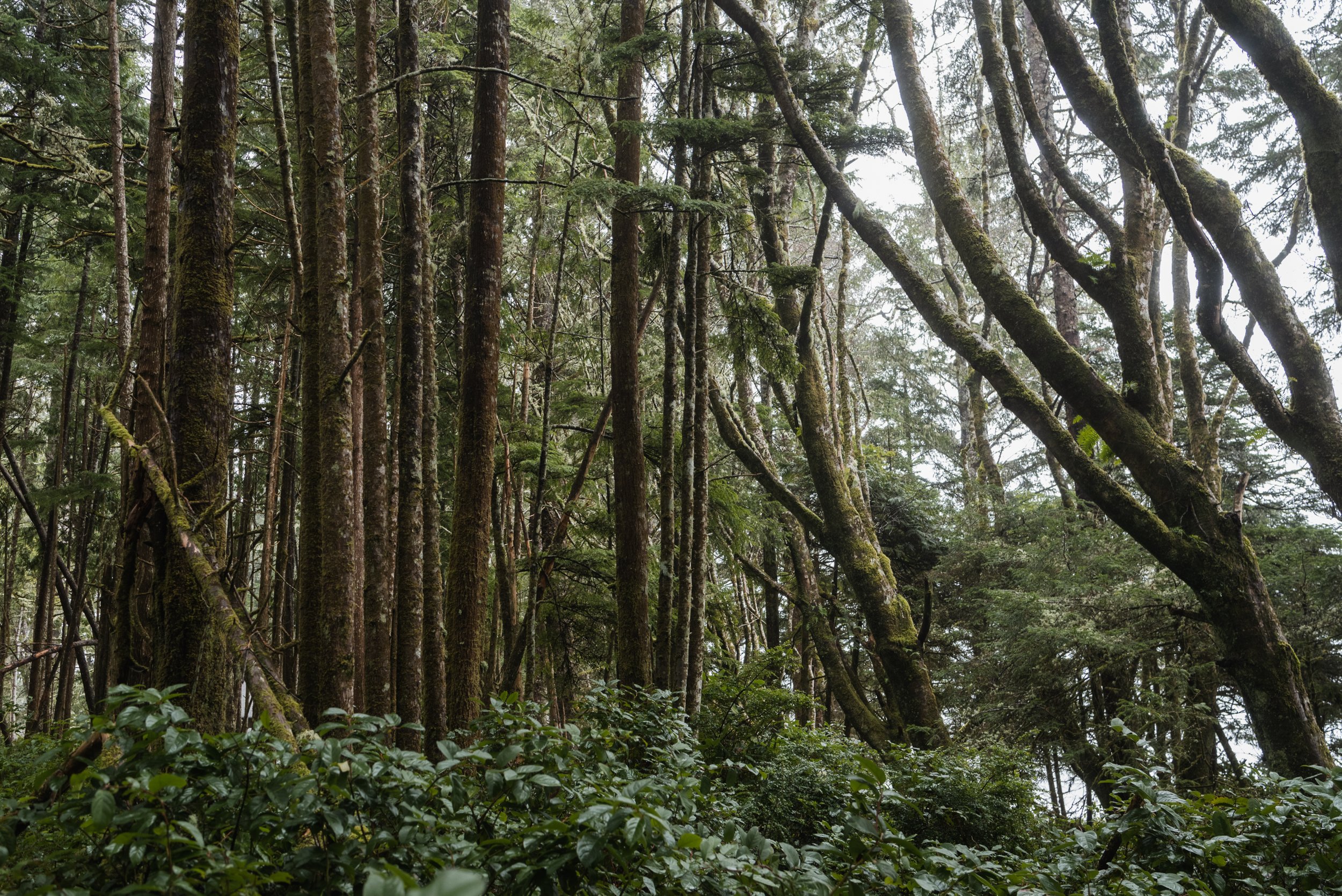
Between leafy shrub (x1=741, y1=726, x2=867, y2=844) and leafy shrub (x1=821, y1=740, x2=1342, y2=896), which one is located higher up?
leafy shrub (x1=821, y1=740, x2=1342, y2=896)

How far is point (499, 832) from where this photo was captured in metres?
2.71

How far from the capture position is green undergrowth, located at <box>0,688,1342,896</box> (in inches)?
77.1

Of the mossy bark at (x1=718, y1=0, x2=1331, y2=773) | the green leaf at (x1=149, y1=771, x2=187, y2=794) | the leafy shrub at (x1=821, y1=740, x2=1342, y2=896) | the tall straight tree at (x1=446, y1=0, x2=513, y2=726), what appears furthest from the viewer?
the mossy bark at (x1=718, y1=0, x2=1331, y2=773)

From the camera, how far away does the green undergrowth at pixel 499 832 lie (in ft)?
6.43

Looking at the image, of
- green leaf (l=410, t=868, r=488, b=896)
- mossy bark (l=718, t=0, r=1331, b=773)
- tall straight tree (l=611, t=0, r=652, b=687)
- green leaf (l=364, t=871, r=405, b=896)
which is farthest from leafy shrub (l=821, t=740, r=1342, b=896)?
tall straight tree (l=611, t=0, r=652, b=687)

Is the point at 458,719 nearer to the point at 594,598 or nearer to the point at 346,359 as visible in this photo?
the point at 346,359

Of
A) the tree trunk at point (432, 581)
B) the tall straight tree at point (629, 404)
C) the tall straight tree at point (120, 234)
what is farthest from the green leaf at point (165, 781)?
the tall straight tree at point (120, 234)

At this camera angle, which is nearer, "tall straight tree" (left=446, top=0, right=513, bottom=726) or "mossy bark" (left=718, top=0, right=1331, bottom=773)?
"tall straight tree" (left=446, top=0, right=513, bottom=726)

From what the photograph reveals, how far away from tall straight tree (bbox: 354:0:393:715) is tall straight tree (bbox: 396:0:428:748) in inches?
4.7

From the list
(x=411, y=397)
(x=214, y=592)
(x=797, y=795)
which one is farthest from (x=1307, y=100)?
(x=214, y=592)

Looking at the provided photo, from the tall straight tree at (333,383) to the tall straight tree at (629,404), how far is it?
227cm

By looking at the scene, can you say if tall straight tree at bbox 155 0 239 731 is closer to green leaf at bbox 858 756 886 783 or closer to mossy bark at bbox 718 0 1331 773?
green leaf at bbox 858 756 886 783

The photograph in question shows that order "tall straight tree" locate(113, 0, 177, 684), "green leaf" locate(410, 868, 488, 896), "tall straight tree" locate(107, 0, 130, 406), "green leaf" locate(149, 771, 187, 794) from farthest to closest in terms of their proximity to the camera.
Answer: "tall straight tree" locate(107, 0, 130, 406) → "tall straight tree" locate(113, 0, 177, 684) → "green leaf" locate(149, 771, 187, 794) → "green leaf" locate(410, 868, 488, 896)

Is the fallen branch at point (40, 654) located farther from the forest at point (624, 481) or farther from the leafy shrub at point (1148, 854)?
the leafy shrub at point (1148, 854)
